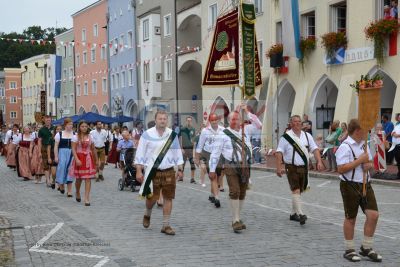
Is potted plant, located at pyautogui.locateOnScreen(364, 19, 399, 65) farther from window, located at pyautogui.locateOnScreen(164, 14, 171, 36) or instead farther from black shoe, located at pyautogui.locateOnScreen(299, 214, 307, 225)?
window, located at pyautogui.locateOnScreen(164, 14, 171, 36)

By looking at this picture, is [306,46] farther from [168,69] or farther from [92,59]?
[92,59]

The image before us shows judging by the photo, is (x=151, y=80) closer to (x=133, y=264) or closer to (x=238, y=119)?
(x=238, y=119)

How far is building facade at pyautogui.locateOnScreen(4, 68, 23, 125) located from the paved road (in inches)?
3355

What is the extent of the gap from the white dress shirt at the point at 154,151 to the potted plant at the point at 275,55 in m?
17.8

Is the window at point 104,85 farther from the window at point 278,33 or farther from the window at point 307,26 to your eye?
the window at point 307,26

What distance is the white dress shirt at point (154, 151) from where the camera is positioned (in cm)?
859

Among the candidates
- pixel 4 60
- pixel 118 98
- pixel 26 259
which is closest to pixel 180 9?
pixel 118 98

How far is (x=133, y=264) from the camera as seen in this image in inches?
253

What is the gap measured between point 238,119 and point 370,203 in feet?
10.5

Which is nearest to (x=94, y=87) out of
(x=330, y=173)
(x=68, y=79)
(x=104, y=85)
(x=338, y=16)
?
(x=104, y=85)

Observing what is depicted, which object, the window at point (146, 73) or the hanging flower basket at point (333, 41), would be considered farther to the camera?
the window at point (146, 73)

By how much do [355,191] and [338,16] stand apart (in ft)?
61.4

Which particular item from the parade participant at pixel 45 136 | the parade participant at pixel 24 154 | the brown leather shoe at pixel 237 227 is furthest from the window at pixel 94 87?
the brown leather shoe at pixel 237 227

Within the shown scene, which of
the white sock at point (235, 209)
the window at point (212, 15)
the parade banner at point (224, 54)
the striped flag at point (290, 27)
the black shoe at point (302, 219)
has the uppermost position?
the window at point (212, 15)
